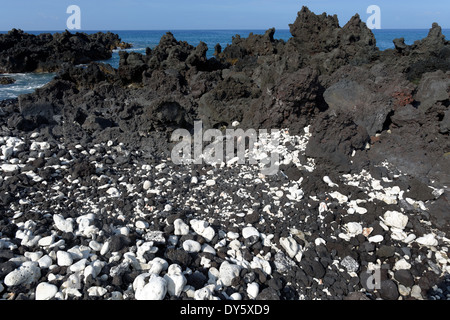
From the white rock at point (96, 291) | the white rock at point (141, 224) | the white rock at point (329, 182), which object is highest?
the white rock at point (329, 182)

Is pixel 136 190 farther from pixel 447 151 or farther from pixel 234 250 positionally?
pixel 447 151

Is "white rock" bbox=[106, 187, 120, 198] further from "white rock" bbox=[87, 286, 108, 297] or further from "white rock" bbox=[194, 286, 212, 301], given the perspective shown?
"white rock" bbox=[194, 286, 212, 301]

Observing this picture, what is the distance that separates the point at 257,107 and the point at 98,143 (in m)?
3.03

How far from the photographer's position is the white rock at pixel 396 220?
12.4ft

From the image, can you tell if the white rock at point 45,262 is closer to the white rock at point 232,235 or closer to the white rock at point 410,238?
the white rock at point 232,235

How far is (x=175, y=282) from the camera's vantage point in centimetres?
282

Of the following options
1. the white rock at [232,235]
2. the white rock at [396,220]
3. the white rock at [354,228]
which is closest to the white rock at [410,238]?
the white rock at [396,220]

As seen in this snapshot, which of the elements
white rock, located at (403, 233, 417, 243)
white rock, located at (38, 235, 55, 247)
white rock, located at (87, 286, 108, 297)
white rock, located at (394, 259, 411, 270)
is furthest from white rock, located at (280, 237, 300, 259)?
white rock, located at (38, 235, 55, 247)

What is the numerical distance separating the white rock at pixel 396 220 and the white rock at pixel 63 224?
140 inches

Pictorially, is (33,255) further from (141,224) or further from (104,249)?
(141,224)

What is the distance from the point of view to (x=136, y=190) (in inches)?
182

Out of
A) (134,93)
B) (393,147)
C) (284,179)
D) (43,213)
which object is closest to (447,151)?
(393,147)

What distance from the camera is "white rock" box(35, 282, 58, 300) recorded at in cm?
273

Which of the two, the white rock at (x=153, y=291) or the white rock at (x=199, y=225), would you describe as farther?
the white rock at (x=199, y=225)
